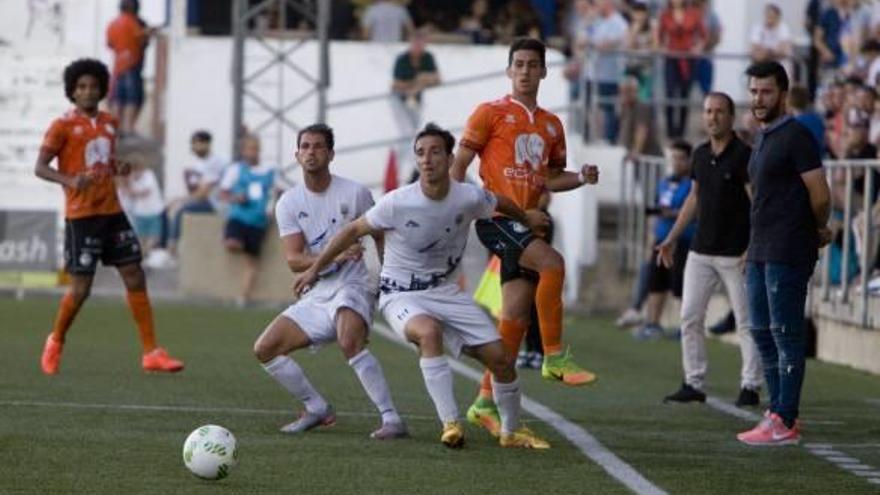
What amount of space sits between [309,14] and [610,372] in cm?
1142

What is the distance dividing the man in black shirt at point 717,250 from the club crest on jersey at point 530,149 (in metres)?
2.40

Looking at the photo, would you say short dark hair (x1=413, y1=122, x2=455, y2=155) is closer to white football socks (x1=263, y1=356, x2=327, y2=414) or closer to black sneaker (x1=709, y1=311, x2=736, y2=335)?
white football socks (x1=263, y1=356, x2=327, y2=414)

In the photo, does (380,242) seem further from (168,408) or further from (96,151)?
(96,151)

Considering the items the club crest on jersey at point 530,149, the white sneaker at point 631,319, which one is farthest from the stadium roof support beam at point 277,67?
the club crest on jersey at point 530,149

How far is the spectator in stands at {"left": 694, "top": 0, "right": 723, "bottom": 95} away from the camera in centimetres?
2942

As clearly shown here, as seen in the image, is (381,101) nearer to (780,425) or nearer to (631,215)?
(631,215)

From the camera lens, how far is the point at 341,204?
1305 centimetres

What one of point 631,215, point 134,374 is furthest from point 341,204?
point 631,215

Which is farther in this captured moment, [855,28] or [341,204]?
[855,28]

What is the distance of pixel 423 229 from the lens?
481 inches

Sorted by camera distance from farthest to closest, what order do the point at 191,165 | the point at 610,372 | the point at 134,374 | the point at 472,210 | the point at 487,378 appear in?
the point at 191,165
the point at 610,372
the point at 134,374
the point at 487,378
the point at 472,210

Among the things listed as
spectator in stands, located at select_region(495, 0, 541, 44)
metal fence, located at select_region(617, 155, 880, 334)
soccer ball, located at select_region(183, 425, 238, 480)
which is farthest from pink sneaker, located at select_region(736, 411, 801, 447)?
spectator in stands, located at select_region(495, 0, 541, 44)

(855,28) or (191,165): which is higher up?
(855,28)

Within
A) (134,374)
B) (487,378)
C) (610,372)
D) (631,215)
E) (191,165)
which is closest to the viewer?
(487,378)
